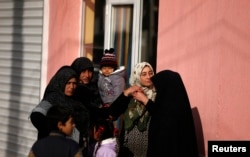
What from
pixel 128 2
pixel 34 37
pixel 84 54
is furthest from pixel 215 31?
pixel 34 37

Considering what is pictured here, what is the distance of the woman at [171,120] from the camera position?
5.36 meters

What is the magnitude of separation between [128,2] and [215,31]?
1884mm

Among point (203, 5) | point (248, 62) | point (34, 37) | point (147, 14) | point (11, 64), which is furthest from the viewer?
point (11, 64)

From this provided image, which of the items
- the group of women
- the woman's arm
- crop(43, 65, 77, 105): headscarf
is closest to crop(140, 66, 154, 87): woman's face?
the group of women

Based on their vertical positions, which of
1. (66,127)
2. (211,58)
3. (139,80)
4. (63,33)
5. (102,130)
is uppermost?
(63,33)

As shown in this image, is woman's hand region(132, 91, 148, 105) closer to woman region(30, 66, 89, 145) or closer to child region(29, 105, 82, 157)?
woman region(30, 66, 89, 145)

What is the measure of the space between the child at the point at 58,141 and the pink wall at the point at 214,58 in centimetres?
180

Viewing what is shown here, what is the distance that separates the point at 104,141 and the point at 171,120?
670 mm

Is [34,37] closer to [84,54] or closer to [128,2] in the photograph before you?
[84,54]

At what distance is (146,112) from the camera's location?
573cm

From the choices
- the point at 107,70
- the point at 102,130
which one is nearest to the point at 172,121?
the point at 102,130

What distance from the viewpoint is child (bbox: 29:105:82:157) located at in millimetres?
4672

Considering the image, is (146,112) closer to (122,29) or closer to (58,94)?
(58,94)

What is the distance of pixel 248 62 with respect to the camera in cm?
573
